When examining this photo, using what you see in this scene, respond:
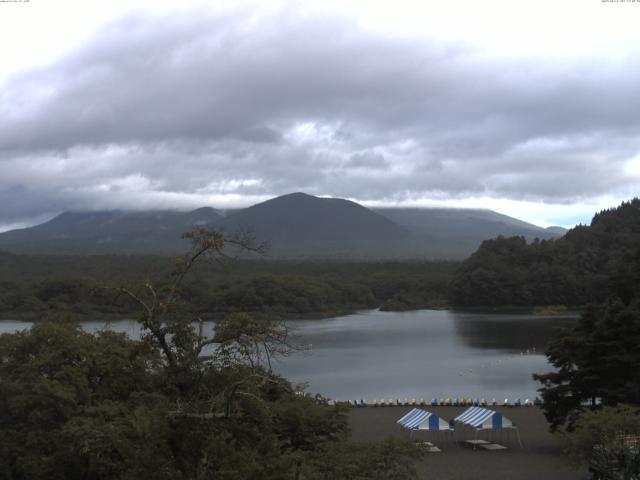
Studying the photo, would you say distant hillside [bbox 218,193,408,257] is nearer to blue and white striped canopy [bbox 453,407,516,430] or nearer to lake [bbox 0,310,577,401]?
lake [bbox 0,310,577,401]

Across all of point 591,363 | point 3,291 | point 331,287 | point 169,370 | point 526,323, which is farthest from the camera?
point 331,287

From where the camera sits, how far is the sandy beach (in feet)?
42.2

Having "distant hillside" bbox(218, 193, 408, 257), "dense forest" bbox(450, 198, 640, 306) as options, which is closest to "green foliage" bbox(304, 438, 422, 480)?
"dense forest" bbox(450, 198, 640, 306)

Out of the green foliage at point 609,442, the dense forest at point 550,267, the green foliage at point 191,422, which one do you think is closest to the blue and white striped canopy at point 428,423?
the green foliage at point 609,442

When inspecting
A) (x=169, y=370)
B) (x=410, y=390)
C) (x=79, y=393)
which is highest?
Answer: (x=169, y=370)

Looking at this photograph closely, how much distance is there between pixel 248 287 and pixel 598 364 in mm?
43626

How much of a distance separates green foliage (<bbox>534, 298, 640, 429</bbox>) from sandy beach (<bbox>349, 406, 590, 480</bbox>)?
0.87 m

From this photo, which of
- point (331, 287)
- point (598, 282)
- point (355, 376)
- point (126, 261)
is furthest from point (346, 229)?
point (355, 376)

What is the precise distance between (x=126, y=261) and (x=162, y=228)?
85.1m

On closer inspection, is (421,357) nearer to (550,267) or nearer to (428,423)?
(428,423)

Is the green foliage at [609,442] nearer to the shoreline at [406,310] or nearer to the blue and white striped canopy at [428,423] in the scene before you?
the blue and white striped canopy at [428,423]

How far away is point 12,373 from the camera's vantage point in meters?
11.5

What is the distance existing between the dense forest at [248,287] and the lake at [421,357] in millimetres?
4542

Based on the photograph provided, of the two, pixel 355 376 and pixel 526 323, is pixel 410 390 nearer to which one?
pixel 355 376
